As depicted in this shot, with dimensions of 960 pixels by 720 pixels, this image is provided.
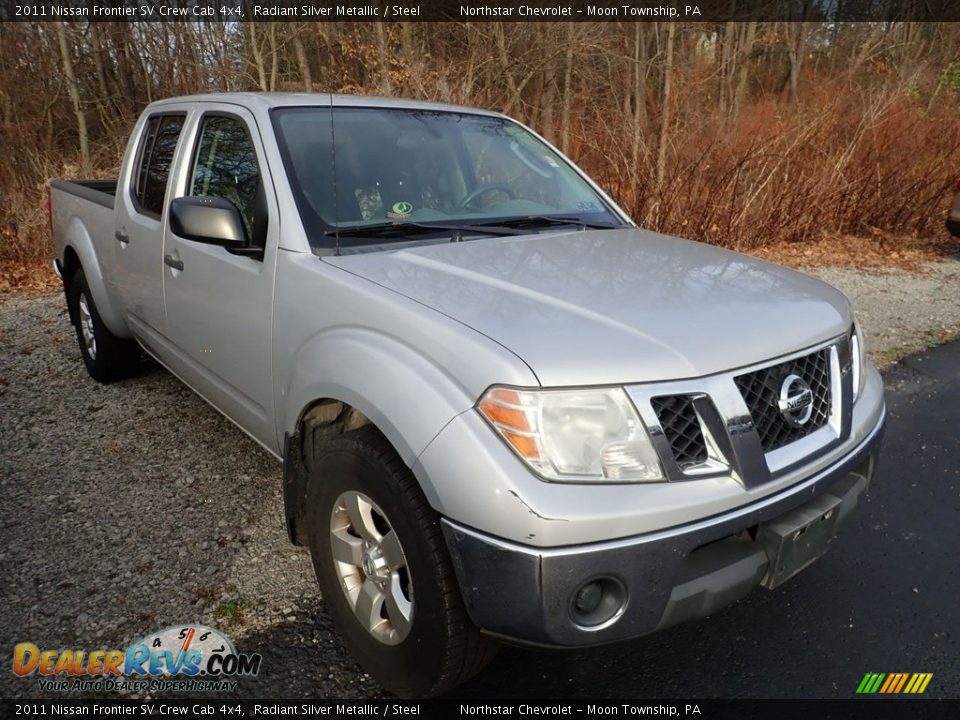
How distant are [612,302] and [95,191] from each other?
3.98 meters

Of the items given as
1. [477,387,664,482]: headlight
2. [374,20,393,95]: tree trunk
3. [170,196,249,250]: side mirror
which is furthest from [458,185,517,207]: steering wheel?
[374,20,393,95]: tree trunk

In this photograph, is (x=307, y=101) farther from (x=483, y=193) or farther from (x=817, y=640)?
(x=817, y=640)

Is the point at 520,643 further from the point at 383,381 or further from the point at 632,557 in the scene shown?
the point at 383,381

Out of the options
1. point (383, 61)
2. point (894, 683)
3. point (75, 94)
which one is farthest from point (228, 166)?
point (75, 94)

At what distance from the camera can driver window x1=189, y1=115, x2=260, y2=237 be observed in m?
2.80

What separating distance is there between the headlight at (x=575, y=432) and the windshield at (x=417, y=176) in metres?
1.10

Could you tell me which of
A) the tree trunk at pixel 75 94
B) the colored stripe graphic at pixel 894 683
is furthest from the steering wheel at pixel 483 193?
the tree trunk at pixel 75 94

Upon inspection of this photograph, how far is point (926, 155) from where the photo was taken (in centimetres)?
1083

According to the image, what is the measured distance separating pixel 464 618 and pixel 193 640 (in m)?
1.14

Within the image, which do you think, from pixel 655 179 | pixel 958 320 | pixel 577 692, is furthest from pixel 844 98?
pixel 577 692

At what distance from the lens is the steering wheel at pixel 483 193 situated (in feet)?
9.81

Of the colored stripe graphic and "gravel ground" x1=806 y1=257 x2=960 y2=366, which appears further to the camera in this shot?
"gravel ground" x1=806 y1=257 x2=960 y2=366

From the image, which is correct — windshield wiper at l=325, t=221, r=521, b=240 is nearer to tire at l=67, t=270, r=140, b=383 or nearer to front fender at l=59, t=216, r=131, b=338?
front fender at l=59, t=216, r=131, b=338

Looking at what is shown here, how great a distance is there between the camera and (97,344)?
4.61 meters
